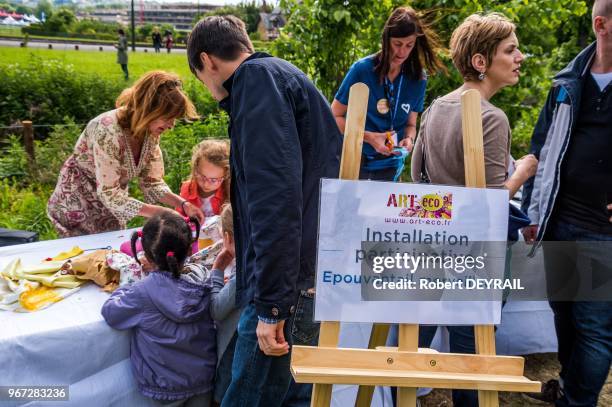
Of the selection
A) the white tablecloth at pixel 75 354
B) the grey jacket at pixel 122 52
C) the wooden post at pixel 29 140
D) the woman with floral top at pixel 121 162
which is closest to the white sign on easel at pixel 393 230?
the white tablecloth at pixel 75 354

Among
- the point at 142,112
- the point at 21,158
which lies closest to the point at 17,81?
the point at 21,158

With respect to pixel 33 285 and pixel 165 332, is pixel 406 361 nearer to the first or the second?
pixel 165 332

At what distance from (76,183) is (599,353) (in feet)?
8.39

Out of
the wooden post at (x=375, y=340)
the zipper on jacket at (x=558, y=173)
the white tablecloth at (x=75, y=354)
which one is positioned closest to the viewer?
the wooden post at (x=375, y=340)

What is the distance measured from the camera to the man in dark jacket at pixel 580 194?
214cm

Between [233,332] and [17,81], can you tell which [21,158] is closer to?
[17,81]

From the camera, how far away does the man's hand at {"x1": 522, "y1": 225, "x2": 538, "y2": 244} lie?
246cm

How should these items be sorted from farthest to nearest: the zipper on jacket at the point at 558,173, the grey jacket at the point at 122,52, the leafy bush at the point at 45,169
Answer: the grey jacket at the point at 122,52, the leafy bush at the point at 45,169, the zipper on jacket at the point at 558,173

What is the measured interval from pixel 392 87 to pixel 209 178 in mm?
1148

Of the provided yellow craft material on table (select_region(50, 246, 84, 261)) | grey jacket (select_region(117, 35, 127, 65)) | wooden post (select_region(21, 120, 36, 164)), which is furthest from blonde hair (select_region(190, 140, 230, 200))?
grey jacket (select_region(117, 35, 127, 65))

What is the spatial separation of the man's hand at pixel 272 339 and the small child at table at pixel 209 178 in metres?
1.59

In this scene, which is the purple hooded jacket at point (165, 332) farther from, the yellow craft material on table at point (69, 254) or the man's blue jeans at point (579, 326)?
the man's blue jeans at point (579, 326)

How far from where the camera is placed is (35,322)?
2.15 meters

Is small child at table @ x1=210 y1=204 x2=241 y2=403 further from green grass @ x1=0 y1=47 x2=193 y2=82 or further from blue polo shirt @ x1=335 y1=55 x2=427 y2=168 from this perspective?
green grass @ x1=0 y1=47 x2=193 y2=82
